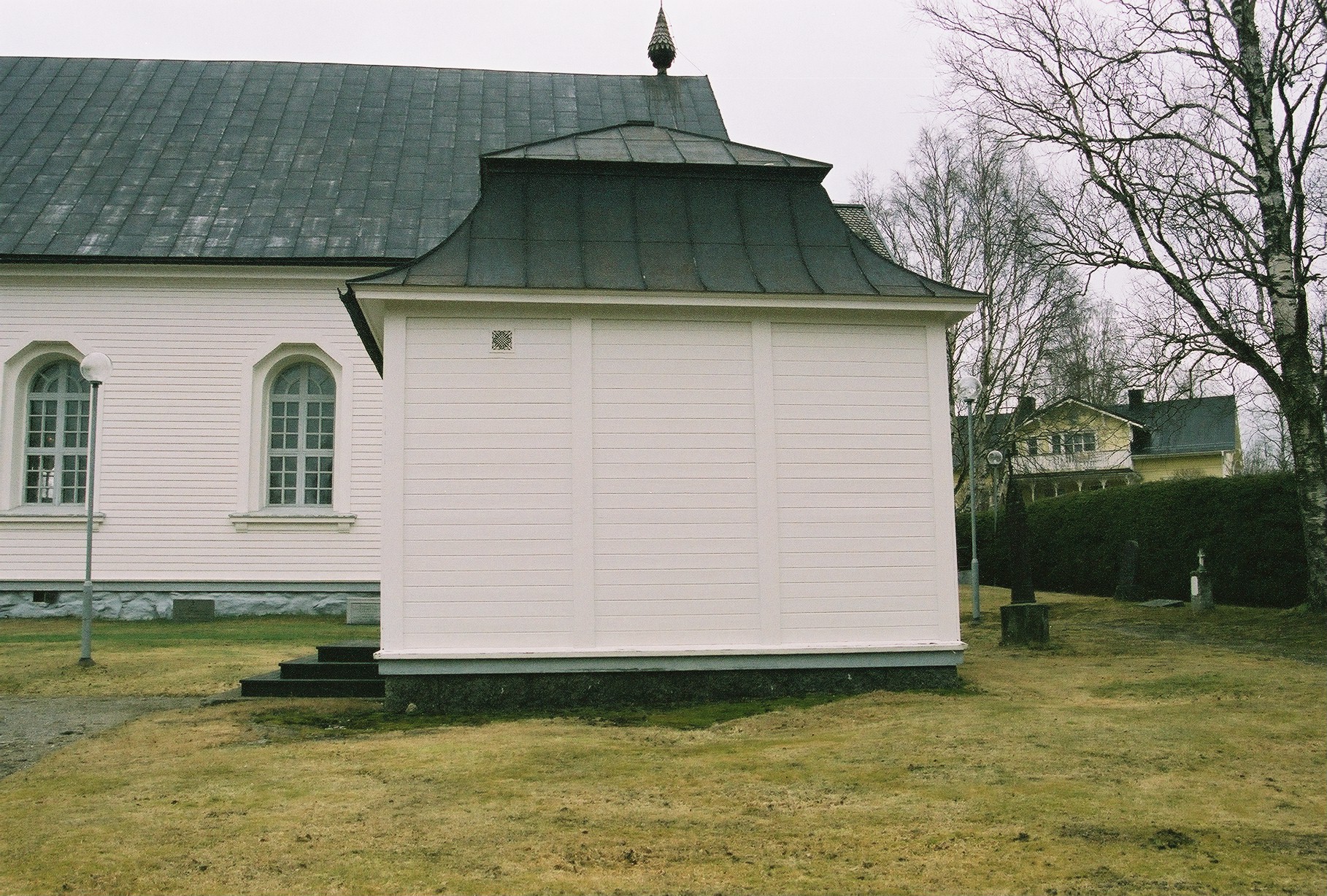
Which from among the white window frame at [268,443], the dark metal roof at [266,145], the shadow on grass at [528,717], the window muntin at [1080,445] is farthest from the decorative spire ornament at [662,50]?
the window muntin at [1080,445]

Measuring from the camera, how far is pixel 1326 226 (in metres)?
15.9

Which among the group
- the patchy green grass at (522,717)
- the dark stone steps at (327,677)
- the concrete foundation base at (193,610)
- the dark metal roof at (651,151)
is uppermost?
the dark metal roof at (651,151)

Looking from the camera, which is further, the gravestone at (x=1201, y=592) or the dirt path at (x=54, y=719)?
the gravestone at (x=1201, y=592)

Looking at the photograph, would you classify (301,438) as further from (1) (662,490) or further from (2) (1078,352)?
(2) (1078,352)

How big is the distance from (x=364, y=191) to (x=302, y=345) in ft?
11.2

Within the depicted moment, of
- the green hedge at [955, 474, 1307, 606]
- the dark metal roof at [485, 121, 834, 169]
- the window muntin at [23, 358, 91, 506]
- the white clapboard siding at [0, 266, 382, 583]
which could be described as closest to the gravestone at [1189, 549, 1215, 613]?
the green hedge at [955, 474, 1307, 606]

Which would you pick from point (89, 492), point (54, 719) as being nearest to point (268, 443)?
point (89, 492)

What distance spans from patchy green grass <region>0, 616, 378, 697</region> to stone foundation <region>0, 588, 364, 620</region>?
0.56 feet

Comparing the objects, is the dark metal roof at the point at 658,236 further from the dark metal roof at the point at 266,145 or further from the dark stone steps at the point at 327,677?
the dark metal roof at the point at 266,145

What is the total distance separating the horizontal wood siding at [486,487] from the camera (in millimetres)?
9094

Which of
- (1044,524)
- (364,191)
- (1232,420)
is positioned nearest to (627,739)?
(364,191)

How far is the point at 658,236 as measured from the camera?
999 centimetres

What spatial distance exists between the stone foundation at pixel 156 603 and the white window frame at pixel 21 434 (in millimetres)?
1252

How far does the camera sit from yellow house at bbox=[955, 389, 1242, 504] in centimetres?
3469
